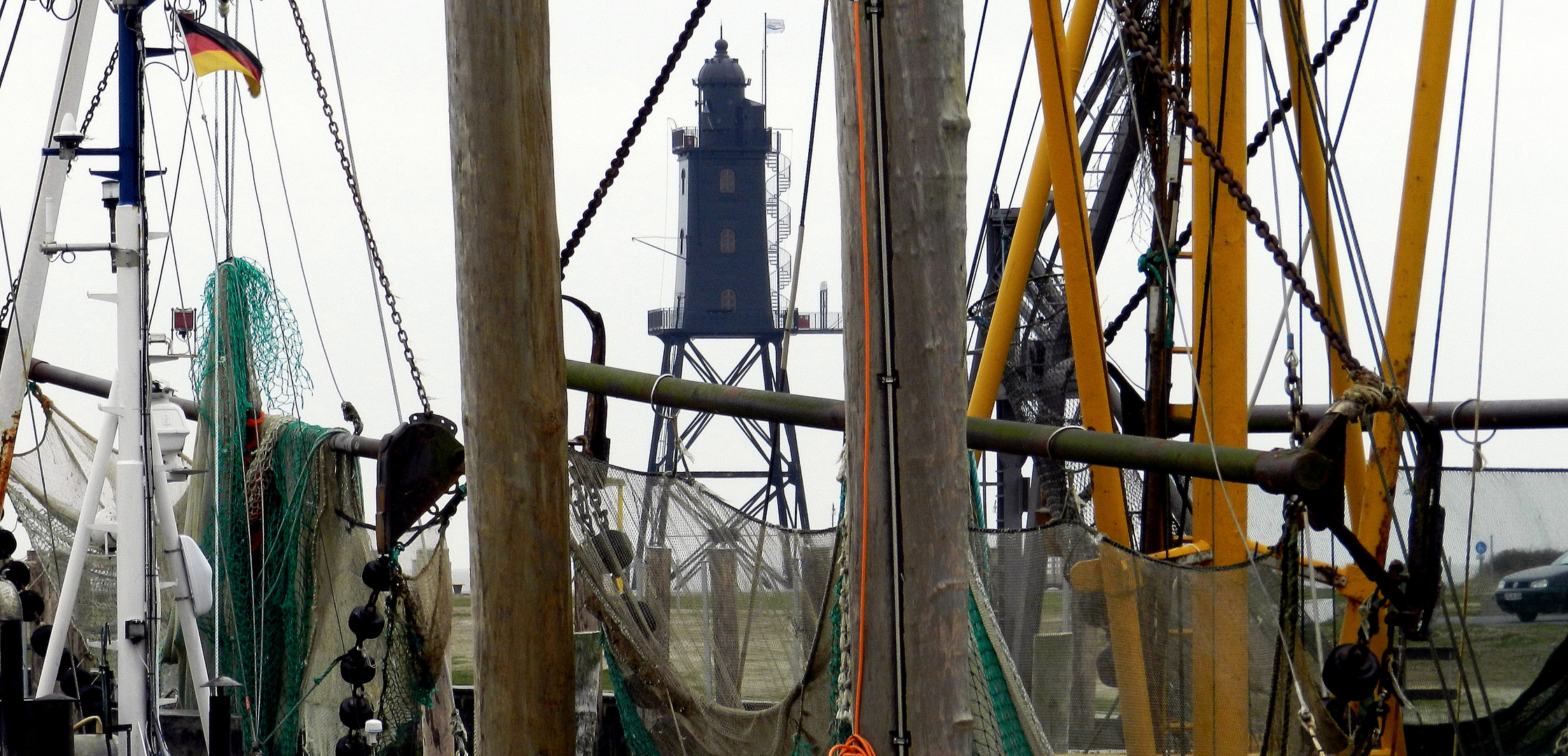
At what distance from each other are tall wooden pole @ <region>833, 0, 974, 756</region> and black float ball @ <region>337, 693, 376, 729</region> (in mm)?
4328

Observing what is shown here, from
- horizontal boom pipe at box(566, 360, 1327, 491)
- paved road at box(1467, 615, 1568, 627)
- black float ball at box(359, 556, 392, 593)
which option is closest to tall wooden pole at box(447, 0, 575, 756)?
horizontal boom pipe at box(566, 360, 1327, 491)

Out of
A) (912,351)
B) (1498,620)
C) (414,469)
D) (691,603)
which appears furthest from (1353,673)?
(414,469)

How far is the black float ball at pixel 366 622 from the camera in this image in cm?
744

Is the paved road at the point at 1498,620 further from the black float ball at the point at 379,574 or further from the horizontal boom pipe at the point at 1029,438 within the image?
the black float ball at the point at 379,574

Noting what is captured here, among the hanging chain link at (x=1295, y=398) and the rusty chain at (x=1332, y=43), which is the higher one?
the rusty chain at (x=1332, y=43)

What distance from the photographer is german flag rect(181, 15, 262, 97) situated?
7723 mm

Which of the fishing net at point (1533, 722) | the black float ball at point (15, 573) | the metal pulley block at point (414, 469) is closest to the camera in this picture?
the fishing net at point (1533, 722)

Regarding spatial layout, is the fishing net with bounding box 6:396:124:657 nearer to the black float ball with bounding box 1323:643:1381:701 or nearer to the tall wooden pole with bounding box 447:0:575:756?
the tall wooden pole with bounding box 447:0:575:756

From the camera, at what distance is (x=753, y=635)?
6266mm

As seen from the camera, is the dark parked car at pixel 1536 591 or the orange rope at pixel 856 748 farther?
the dark parked car at pixel 1536 591

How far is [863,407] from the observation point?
3.92m

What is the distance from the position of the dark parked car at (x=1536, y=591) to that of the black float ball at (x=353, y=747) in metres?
5.01

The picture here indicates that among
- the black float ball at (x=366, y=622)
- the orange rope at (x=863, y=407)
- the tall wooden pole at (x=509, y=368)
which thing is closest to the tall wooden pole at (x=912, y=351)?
the orange rope at (x=863, y=407)

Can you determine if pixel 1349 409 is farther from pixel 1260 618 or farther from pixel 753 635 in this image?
pixel 753 635
